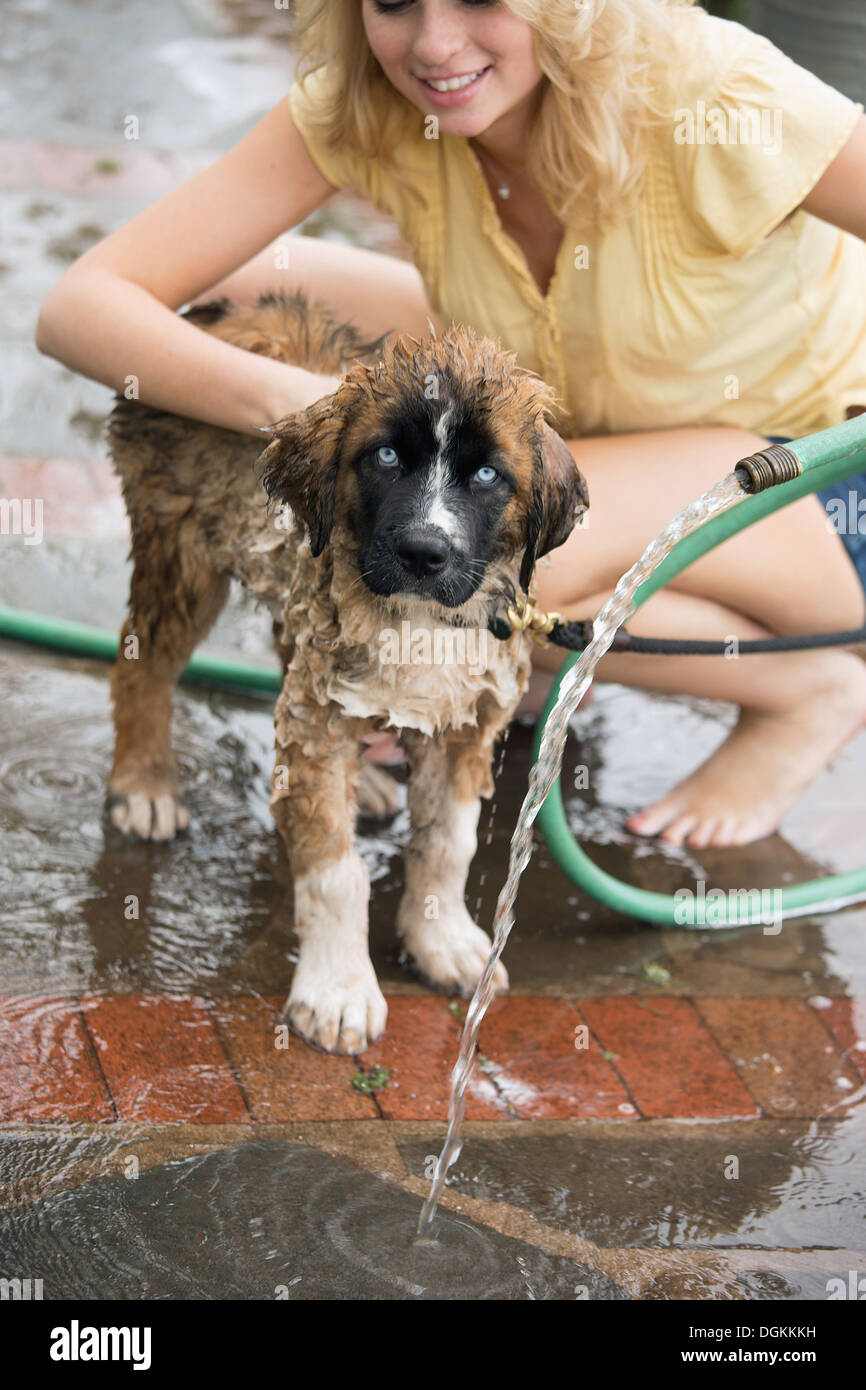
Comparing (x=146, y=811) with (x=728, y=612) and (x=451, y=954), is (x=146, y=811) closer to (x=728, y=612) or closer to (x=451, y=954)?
(x=451, y=954)

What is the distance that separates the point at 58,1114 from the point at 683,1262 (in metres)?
1.18

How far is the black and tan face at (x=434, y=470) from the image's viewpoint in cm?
256

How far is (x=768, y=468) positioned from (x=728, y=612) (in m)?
1.13

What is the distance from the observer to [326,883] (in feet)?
10.2

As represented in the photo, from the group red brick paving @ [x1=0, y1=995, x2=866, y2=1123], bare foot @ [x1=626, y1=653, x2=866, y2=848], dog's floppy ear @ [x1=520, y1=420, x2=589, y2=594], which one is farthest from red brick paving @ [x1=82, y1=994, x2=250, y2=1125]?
bare foot @ [x1=626, y1=653, x2=866, y2=848]

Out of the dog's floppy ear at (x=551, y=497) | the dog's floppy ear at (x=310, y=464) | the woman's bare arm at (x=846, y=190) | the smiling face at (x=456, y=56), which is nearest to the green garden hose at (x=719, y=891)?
the dog's floppy ear at (x=551, y=497)

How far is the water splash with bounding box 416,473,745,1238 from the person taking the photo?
9.35 ft

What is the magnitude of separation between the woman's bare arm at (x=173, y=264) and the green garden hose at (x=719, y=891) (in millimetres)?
1069

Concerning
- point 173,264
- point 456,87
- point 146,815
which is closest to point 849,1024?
point 146,815

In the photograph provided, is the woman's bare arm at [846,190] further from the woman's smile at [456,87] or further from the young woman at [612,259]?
the woman's smile at [456,87]

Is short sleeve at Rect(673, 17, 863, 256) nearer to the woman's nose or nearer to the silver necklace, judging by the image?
the silver necklace

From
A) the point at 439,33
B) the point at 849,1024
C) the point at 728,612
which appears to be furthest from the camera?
the point at 728,612

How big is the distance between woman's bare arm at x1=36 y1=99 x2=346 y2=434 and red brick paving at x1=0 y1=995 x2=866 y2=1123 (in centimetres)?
132
